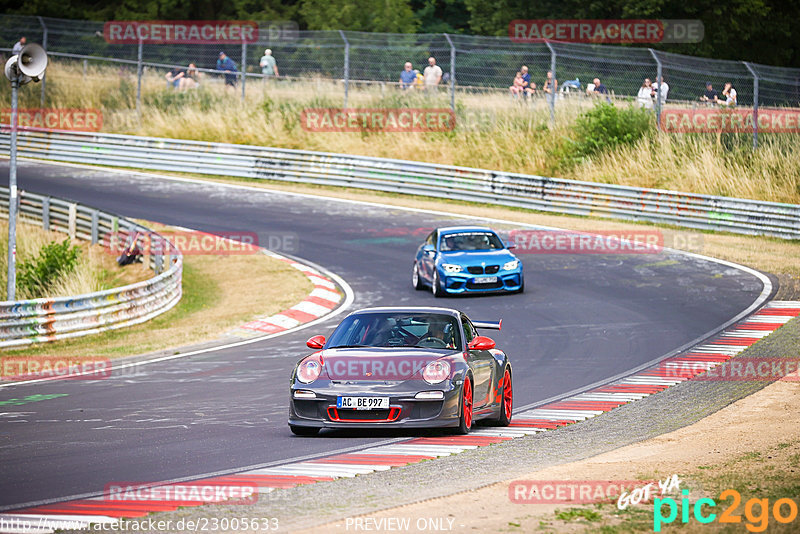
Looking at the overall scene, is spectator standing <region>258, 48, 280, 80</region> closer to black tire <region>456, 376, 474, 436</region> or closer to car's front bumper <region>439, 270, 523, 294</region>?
car's front bumper <region>439, 270, 523, 294</region>

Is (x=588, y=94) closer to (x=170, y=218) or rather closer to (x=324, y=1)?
(x=170, y=218)

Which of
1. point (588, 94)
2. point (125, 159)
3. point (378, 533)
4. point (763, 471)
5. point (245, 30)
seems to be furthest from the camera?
point (245, 30)

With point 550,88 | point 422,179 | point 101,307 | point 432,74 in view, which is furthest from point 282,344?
point 432,74

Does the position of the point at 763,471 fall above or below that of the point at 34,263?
above

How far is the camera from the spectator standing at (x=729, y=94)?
1232 inches

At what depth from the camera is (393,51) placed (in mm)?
35781

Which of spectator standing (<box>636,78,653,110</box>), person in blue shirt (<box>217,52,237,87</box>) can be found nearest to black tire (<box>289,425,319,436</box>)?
spectator standing (<box>636,78,653,110</box>)

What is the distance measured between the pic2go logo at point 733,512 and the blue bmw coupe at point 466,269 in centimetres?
1430

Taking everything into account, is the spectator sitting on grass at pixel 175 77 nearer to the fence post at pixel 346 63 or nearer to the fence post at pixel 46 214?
the fence post at pixel 346 63

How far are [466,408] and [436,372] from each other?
0.51 meters

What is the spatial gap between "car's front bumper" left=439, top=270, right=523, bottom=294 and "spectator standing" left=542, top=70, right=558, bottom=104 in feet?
43.5

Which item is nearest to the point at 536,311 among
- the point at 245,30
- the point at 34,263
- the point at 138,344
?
the point at 138,344

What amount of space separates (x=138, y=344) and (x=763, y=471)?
12.2 meters

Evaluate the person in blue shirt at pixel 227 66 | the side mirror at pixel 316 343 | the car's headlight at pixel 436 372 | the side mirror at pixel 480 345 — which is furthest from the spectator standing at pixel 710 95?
the car's headlight at pixel 436 372
